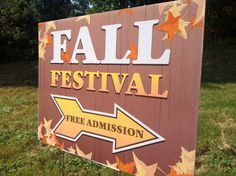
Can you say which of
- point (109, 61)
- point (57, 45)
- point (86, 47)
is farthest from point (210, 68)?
point (109, 61)

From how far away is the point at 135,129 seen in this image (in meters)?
2.81

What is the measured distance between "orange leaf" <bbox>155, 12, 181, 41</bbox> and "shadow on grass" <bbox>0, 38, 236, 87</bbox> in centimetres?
713

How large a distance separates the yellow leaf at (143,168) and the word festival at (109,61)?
54cm

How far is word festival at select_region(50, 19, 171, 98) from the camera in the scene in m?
2.66

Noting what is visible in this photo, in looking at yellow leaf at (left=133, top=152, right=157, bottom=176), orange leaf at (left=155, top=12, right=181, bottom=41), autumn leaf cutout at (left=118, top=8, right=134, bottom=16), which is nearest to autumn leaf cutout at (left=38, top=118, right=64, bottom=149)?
yellow leaf at (left=133, top=152, right=157, bottom=176)

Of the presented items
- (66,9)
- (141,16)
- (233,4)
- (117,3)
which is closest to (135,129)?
(141,16)

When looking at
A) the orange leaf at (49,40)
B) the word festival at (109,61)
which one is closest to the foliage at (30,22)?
the orange leaf at (49,40)

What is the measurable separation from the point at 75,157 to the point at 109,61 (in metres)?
2.31

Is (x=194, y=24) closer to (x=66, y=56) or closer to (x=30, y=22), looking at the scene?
(x=66, y=56)

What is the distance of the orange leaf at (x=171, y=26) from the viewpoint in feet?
8.17

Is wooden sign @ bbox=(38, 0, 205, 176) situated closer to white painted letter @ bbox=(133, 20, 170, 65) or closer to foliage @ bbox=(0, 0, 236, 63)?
white painted letter @ bbox=(133, 20, 170, 65)

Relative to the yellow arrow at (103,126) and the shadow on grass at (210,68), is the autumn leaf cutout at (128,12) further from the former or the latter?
the shadow on grass at (210,68)

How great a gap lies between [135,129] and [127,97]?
0.27 m

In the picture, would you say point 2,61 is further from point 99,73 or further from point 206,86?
point 99,73
